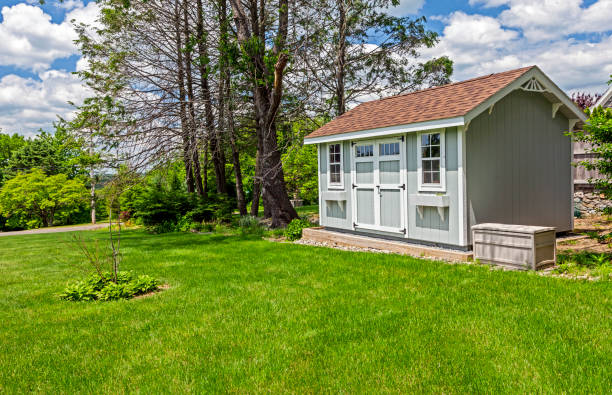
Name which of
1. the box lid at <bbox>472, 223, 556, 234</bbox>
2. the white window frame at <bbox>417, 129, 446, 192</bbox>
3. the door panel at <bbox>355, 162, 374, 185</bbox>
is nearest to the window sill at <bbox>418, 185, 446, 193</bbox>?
the white window frame at <bbox>417, 129, 446, 192</bbox>

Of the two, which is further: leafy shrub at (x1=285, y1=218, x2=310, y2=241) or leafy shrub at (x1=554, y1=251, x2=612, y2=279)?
leafy shrub at (x1=285, y1=218, x2=310, y2=241)

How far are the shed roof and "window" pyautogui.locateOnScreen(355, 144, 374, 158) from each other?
474mm

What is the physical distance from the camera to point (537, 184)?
8773 millimetres

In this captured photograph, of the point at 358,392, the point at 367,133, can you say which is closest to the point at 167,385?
the point at 358,392

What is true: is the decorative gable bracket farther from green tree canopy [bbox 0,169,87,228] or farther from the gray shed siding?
green tree canopy [bbox 0,169,87,228]

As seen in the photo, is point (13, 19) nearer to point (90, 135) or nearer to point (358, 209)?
point (90, 135)

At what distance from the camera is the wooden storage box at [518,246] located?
20.6 feet

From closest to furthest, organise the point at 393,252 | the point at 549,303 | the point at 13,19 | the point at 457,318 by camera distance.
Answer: the point at 457,318 < the point at 549,303 < the point at 13,19 < the point at 393,252

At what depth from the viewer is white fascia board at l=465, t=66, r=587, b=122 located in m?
Result: 7.24

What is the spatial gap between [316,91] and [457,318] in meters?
11.0

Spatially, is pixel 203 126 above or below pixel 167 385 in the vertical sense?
above

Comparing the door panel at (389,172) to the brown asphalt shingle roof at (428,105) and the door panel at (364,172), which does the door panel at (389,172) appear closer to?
the door panel at (364,172)

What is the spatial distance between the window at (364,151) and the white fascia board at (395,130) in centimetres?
31

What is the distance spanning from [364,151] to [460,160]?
272 cm
